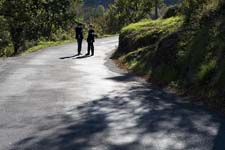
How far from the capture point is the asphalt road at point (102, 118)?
284 inches

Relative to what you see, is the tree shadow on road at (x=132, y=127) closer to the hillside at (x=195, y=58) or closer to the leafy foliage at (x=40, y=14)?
the hillside at (x=195, y=58)

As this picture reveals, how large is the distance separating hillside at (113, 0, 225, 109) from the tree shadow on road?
2.96ft

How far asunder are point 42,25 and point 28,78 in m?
34.4

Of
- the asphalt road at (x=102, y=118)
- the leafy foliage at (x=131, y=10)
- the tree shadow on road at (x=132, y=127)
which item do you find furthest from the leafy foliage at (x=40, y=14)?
the tree shadow on road at (x=132, y=127)

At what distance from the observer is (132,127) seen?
27.2 feet

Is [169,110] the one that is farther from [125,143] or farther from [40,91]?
[40,91]

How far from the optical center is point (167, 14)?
1171 inches

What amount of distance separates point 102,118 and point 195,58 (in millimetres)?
5589

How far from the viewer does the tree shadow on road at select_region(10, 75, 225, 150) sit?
709 centimetres

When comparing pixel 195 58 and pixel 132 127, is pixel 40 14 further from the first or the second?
pixel 132 127

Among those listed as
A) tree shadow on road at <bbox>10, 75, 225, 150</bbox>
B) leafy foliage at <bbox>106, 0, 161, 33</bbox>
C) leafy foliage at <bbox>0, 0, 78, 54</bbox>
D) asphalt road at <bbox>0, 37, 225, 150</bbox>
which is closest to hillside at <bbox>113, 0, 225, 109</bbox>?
asphalt road at <bbox>0, 37, 225, 150</bbox>

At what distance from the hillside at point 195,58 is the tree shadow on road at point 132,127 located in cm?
90

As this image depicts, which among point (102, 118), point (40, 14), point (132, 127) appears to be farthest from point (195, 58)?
point (40, 14)

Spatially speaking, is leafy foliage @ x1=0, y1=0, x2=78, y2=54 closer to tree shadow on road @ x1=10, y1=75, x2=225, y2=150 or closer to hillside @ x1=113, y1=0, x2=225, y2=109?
hillside @ x1=113, y1=0, x2=225, y2=109
